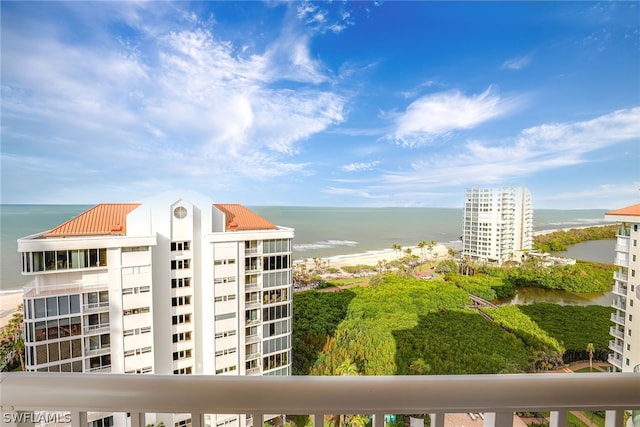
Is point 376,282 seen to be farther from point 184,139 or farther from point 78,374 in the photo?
point 78,374

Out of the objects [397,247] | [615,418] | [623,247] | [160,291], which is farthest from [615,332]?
[160,291]

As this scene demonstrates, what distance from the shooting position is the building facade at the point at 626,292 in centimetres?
174

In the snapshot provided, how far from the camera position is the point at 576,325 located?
7.02ft

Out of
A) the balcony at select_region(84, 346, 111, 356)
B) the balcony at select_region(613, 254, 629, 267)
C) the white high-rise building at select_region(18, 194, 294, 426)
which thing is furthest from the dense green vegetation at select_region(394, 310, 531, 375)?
the balcony at select_region(84, 346, 111, 356)

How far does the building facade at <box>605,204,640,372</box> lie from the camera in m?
1.74

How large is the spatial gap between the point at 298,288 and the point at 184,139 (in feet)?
4.50

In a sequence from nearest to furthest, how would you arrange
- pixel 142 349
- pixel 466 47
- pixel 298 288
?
pixel 142 349, pixel 466 47, pixel 298 288

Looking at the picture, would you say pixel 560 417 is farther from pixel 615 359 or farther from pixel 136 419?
pixel 615 359

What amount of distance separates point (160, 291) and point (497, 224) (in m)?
2.51

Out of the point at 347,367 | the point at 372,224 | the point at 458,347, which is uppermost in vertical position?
the point at 372,224

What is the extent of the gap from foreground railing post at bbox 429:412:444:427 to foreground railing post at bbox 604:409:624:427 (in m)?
0.23

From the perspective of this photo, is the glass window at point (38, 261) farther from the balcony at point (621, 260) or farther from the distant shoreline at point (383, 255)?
the balcony at point (621, 260)

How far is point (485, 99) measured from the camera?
2248 mm

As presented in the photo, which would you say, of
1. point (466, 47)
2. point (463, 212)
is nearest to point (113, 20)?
point (466, 47)
